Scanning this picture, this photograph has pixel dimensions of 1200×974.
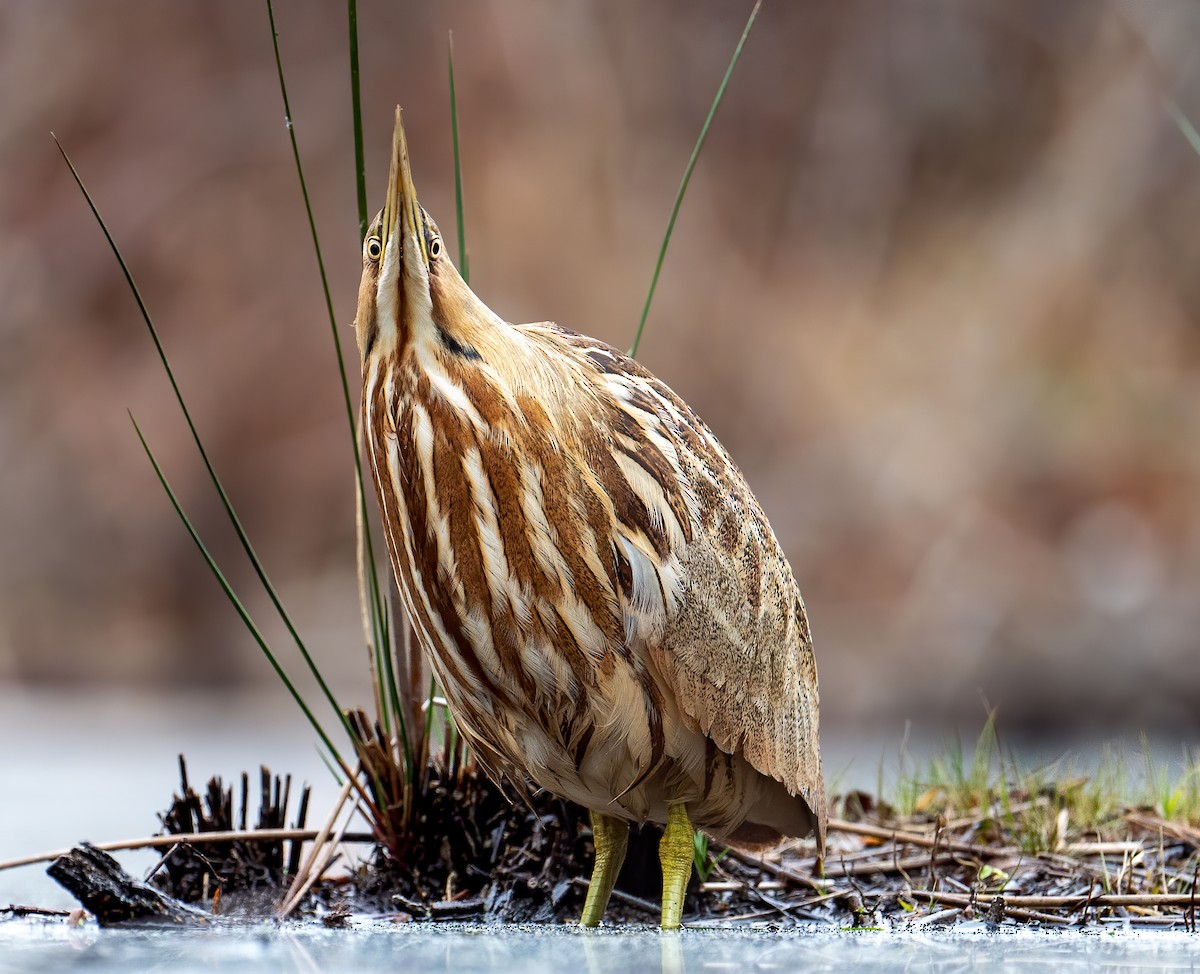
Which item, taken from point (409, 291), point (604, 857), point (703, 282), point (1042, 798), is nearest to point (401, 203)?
point (409, 291)

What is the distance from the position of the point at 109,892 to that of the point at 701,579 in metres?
0.71

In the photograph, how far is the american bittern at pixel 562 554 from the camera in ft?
4.76

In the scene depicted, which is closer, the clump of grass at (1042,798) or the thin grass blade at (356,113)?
the thin grass blade at (356,113)

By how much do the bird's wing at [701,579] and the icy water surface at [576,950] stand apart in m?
0.27

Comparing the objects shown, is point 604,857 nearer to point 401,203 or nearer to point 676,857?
point 676,857

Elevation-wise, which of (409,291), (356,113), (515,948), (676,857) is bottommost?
(515,948)

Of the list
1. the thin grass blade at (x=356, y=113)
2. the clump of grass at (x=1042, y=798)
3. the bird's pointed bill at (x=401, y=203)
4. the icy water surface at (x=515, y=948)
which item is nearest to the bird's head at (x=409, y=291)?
the bird's pointed bill at (x=401, y=203)

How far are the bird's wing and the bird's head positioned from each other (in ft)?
0.64

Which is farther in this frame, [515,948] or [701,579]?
[701,579]

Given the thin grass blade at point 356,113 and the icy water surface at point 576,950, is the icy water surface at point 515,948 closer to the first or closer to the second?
the icy water surface at point 576,950

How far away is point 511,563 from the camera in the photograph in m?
1.47

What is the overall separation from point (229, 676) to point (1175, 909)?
5.23 meters

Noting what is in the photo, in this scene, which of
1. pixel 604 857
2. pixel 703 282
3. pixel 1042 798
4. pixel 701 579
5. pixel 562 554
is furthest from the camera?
pixel 703 282

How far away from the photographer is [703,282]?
6652mm
